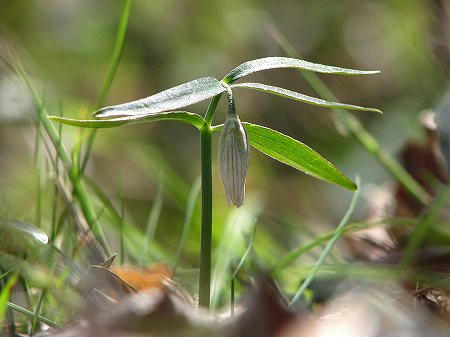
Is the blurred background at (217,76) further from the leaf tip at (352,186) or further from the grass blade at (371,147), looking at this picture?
the leaf tip at (352,186)

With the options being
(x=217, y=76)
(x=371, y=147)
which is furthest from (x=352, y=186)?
(x=217, y=76)

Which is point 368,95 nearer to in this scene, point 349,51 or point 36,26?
point 349,51

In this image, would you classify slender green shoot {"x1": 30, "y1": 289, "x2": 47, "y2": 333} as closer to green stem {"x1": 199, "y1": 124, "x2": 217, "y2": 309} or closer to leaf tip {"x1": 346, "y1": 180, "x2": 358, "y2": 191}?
green stem {"x1": 199, "y1": 124, "x2": 217, "y2": 309}

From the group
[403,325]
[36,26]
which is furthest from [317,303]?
[36,26]

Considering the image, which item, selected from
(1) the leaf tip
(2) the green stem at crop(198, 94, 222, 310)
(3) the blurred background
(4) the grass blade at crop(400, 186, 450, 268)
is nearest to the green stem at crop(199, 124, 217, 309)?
(2) the green stem at crop(198, 94, 222, 310)

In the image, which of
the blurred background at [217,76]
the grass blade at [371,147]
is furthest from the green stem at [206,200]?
the blurred background at [217,76]

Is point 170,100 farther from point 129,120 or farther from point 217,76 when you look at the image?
point 217,76
